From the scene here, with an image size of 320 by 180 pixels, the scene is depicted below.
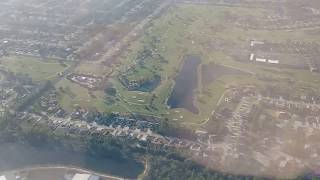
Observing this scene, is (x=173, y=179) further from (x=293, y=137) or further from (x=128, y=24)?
(x=128, y=24)

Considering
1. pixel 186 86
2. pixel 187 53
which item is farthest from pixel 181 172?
pixel 187 53

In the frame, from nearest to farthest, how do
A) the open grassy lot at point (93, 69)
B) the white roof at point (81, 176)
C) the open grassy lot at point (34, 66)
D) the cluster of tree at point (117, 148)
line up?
the cluster of tree at point (117, 148) < the white roof at point (81, 176) < the open grassy lot at point (93, 69) < the open grassy lot at point (34, 66)

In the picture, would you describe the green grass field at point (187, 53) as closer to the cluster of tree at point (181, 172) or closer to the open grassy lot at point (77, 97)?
the open grassy lot at point (77, 97)

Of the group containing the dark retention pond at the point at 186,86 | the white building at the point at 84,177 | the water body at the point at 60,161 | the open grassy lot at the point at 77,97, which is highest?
the dark retention pond at the point at 186,86

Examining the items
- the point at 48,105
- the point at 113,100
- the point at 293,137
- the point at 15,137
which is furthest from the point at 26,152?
the point at 293,137

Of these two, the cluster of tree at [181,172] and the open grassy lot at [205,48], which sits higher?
the open grassy lot at [205,48]

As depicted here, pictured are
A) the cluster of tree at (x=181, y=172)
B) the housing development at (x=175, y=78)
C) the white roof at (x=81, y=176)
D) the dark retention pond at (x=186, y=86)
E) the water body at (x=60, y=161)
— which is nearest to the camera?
the cluster of tree at (x=181, y=172)

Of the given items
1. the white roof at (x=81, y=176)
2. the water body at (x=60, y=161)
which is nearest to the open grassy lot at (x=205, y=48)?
the water body at (x=60, y=161)

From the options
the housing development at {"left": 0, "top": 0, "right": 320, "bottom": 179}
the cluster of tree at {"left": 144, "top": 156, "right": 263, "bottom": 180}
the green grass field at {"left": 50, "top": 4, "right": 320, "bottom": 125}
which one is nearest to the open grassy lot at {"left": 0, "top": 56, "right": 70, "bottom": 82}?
the housing development at {"left": 0, "top": 0, "right": 320, "bottom": 179}

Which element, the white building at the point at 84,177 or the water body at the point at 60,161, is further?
the water body at the point at 60,161
